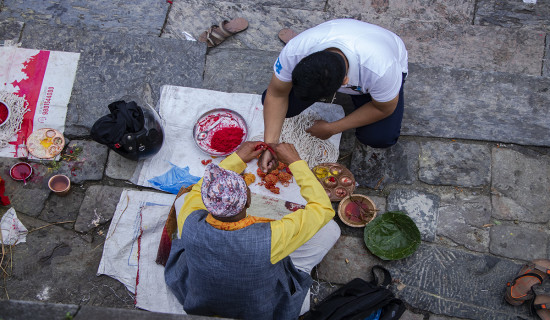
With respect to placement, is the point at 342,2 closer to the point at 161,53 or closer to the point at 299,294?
the point at 161,53

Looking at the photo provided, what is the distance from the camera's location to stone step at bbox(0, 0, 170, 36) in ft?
13.3

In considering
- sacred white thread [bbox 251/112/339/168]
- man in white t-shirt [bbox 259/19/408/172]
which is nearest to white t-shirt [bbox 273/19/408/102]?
man in white t-shirt [bbox 259/19/408/172]

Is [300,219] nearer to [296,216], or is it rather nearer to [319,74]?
[296,216]

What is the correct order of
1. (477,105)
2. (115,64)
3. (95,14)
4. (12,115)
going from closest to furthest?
(12,115)
(477,105)
(115,64)
(95,14)

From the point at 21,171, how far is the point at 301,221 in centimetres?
242

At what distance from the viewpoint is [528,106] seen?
3631 mm

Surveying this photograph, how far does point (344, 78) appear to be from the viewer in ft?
8.14

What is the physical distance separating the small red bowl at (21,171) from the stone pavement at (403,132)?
7 centimetres

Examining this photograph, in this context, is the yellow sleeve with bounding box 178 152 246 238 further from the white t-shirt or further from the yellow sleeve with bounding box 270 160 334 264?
the white t-shirt

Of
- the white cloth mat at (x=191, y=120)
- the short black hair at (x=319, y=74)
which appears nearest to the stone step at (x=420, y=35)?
the white cloth mat at (x=191, y=120)

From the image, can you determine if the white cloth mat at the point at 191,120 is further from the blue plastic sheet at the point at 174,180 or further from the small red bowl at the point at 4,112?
the small red bowl at the point at 4,112

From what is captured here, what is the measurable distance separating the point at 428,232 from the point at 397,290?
1.72 feet

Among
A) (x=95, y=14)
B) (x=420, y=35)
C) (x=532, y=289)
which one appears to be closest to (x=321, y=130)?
(x=420, y=35)

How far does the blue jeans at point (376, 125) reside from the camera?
319 centimetres
